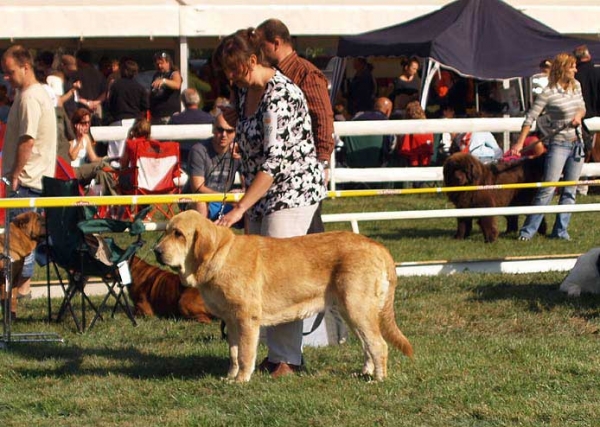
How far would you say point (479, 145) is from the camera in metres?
15.8

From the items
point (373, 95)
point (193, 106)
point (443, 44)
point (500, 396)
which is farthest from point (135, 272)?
point (373, 95)

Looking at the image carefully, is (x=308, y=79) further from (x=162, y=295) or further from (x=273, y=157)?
(x=162, y=295)

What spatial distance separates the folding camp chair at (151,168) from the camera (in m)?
13.4

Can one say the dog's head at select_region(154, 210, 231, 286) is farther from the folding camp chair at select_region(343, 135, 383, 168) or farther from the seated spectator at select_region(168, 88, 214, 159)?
the folding camp chair at select_region(343, 135, 383, 168)

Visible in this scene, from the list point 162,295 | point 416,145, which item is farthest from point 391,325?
point 416,145

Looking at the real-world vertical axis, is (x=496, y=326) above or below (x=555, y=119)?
below

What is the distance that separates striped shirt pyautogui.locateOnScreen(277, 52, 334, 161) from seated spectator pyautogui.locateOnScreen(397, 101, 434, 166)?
9.24m

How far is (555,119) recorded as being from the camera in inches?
472

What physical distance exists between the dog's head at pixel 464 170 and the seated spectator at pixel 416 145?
3.22m

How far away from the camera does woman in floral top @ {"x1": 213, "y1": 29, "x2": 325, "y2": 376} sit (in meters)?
6.03

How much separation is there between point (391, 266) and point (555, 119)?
635 cm

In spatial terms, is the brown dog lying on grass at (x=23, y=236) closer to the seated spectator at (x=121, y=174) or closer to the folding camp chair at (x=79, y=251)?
the folding camp chair at (x=79, y=251)

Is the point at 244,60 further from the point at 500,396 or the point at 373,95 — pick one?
the point at 373,95

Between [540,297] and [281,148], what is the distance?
11.7 feet
